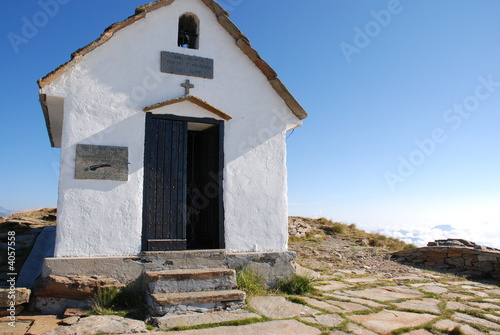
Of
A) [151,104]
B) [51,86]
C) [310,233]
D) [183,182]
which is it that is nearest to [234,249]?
[183,182]

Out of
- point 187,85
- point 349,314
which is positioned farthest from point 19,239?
point 349,314

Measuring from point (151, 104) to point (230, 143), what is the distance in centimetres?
156

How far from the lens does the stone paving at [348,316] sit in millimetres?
4828

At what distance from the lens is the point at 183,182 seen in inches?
271

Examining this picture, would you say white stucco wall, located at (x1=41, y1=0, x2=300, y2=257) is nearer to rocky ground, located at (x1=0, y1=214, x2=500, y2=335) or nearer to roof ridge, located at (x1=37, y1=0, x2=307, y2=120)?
roof ridge, located at (x1=37, y1=0, x2=307, y2=120)

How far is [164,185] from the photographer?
265 inches

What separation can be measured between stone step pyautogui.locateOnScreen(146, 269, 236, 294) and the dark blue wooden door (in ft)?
2.39

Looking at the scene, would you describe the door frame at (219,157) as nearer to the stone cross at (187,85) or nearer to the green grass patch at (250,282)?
the stone cross at (187,85)

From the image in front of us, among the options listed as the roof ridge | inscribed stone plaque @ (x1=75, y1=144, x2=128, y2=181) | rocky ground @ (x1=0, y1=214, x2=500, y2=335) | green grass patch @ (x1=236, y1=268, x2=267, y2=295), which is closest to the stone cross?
the roof ridge

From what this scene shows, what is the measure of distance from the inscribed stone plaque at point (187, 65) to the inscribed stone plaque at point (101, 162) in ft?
5.54

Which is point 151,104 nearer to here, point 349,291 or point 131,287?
point 131,287

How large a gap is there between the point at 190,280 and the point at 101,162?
2.37m

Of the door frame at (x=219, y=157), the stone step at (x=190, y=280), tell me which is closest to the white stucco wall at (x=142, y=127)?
the door frame at (x=219, y=157)

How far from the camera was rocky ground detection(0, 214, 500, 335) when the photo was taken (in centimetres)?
483
